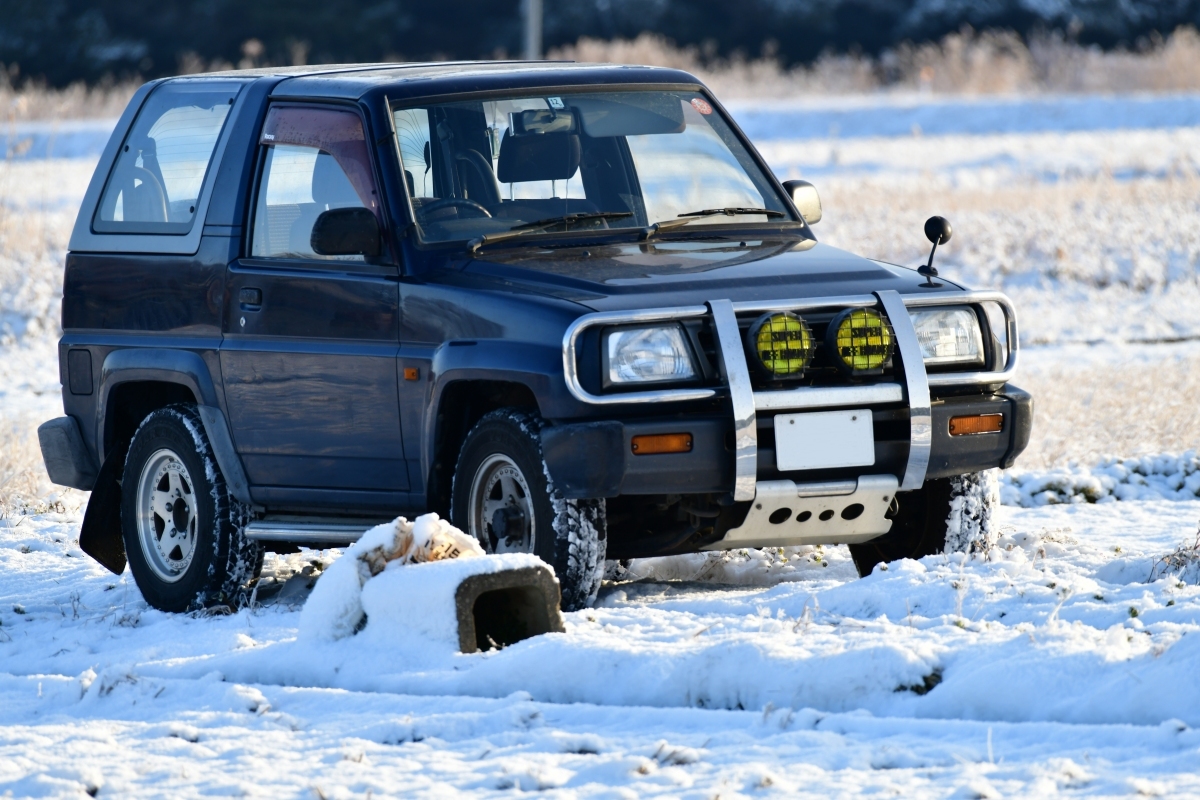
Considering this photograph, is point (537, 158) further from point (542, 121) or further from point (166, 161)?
point (166, 161)

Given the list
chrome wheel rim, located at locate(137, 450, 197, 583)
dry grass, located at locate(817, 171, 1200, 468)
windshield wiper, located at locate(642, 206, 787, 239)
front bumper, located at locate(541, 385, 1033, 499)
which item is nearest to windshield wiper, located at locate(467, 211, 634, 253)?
windshield wiper, located at locate(642, 206, 787, 239)

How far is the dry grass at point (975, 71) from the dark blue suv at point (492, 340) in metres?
27.4

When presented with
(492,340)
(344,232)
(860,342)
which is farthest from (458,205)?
(860,342)

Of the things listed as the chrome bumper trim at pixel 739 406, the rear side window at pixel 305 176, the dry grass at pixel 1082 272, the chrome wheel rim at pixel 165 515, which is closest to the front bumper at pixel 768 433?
the chrome bumper trim at pixel 739 406

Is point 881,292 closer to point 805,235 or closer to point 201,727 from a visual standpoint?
point 805,235

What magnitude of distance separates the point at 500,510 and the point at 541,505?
1.00 ft

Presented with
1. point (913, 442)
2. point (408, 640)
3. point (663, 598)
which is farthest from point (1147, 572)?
point (408, 640)

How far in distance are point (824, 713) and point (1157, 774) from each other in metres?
0.89

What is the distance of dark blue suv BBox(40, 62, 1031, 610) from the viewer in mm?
6078

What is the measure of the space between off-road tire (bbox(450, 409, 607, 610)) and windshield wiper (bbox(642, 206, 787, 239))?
3.57 ft

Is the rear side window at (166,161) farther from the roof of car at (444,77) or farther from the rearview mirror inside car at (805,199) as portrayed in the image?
the rearview mirror inside car at (805,199)

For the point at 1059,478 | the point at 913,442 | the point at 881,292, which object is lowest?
the point at 1059,478

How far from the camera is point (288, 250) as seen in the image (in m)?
A: 7.13

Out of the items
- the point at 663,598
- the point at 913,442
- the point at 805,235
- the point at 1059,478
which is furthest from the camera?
the point at 1059,478
